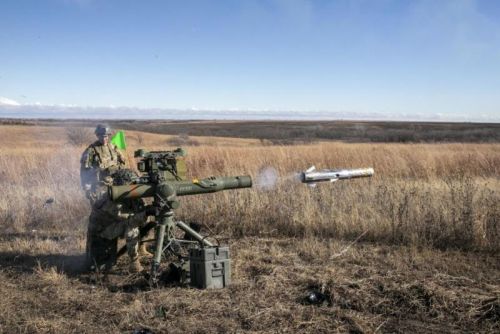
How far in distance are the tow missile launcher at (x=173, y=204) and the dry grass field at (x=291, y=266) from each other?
209 mm

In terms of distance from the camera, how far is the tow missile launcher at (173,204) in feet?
18.3

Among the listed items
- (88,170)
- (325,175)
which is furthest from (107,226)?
(325,175)

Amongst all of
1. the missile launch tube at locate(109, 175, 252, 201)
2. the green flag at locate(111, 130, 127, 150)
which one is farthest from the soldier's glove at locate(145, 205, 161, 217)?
the green flag at locate(111, 130, 127, 150)

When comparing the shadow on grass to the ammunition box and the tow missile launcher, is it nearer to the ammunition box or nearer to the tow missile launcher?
the tow missile launcher

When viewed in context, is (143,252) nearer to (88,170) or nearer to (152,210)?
(152,210)

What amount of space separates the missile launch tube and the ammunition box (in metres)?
0.71

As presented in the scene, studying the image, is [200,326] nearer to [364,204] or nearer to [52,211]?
[364,204]

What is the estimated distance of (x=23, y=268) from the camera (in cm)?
663

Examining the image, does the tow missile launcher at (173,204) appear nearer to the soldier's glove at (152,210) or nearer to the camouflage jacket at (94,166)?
the soldier's glove at (152,210)

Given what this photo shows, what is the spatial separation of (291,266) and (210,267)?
1.17 m

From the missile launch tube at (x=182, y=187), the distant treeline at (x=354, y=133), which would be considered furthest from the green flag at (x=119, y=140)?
the distant treeline at (x=354, y=133)

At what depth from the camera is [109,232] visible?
629 cm

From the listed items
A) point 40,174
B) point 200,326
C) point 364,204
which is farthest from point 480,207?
point 40,174

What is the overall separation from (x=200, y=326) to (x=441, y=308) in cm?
225
